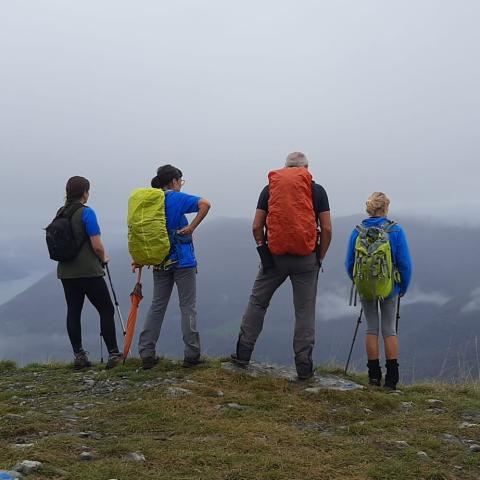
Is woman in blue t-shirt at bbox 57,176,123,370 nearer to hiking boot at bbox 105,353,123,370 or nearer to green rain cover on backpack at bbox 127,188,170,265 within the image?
hiking boot at bbox 105,353,123,370

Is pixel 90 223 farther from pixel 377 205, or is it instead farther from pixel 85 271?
pixel 377 205

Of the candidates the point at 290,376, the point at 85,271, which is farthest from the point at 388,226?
the point at 85,271

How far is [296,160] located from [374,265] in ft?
6.59

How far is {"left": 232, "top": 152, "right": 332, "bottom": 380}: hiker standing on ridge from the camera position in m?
9.11

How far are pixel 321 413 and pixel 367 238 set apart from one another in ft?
10.4

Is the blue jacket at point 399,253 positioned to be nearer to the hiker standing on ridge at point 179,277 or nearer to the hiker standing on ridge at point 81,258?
the hiker standing on ridge at point 179,277

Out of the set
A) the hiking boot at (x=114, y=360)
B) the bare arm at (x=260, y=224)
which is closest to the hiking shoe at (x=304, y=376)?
the bare arm at (x=260, y=224)

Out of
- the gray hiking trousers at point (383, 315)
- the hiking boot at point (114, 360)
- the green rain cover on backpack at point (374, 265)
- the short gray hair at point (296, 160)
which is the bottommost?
the hiking boot at point (114, 360)

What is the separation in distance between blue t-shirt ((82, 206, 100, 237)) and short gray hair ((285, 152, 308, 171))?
3.23 metres

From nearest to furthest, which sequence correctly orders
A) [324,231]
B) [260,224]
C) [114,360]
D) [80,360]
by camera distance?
[324,231] → [260,224] → [114,360] → [80,360]

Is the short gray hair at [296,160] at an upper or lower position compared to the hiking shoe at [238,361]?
upper

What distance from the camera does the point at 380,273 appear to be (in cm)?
954

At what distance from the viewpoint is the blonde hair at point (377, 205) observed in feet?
32.3

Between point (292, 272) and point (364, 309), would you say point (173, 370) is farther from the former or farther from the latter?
point (364, 309)
